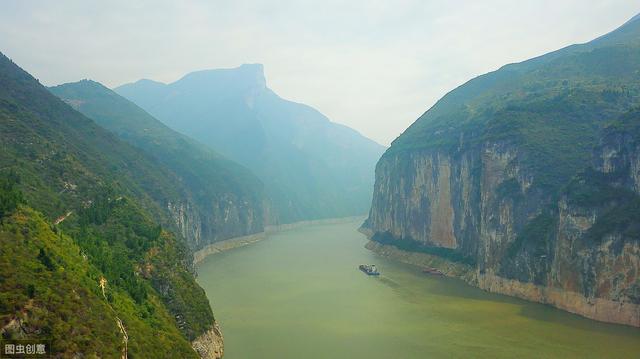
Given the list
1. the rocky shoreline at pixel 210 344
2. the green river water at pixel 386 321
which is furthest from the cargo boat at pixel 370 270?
the rocky shoreline at pixel 210 344

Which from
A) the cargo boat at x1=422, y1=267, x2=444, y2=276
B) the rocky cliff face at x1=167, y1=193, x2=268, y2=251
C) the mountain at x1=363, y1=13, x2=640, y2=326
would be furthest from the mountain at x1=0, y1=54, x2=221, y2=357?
the cargo boat at x1=422, y1=267, x2=444, y2=276

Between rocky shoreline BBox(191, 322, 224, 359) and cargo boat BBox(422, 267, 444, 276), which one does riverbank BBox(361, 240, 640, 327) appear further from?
rocky shoreline BBox(191, 322, 224, 359)

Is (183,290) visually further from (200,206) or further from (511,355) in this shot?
(200,206)

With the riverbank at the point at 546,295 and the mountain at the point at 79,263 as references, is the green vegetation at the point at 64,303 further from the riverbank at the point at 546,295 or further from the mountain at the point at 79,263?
the riverbank at the point at 546,295

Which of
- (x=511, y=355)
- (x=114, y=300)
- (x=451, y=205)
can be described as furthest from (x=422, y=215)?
(x=114, y=300)

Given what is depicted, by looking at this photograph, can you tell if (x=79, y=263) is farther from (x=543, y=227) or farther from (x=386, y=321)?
(x=543, y=227)

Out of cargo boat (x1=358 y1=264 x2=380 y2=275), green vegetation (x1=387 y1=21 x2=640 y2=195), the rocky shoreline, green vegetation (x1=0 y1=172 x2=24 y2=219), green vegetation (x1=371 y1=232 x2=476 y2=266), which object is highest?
green vegetation (x1=387 y1=21 x2=640 y2=195)
